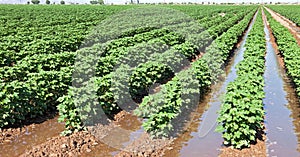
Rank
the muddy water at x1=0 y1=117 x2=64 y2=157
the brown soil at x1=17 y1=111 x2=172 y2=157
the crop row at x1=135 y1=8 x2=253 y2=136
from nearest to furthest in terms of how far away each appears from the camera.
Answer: the brown soil at x1=17 y1=111 x2=172 y2=157 → the muddy water at x1=0 y1=117 x2=64 y2=157 → the crop row at x1=135 y1=8 x2=253 y2=136

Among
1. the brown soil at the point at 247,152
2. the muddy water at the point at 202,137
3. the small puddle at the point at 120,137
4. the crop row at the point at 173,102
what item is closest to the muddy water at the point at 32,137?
the small puddle at the point at 120,137

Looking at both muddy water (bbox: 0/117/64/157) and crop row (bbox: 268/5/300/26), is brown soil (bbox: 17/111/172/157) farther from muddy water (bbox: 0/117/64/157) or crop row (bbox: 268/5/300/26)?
crop row (bbox: 268/5/300/26)

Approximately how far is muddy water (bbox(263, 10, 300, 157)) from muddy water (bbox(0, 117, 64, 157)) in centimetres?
535

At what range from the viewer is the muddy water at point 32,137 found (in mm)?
7441

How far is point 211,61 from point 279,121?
16.2 ft

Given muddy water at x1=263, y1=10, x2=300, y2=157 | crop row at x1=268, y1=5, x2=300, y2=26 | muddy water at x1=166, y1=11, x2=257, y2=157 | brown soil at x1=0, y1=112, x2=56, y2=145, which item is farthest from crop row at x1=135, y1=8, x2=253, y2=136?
crop row at x1=268, y1=5, x2=300, y2=26

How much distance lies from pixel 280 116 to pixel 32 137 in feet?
22.7

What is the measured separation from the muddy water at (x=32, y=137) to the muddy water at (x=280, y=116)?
5353mm

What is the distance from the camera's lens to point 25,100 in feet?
28.3

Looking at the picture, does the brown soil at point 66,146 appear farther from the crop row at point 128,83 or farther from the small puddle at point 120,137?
the crop row at point 128,83

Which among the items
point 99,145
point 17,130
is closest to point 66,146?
point 99,145

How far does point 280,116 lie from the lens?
370 inches

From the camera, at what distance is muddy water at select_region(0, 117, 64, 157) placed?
7.44m

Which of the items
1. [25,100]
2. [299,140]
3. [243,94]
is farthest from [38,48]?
[299,140]
